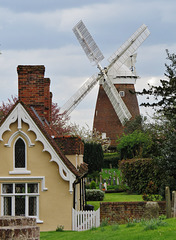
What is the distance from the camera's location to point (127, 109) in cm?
8006

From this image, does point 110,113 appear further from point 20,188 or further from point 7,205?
point 7,205

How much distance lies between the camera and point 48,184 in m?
23.2

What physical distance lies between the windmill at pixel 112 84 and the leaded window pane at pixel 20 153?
53374 mm

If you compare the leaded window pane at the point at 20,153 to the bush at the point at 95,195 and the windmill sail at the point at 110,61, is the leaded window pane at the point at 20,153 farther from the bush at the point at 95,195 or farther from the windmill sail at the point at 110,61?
the windmill sail at the point at 110,61

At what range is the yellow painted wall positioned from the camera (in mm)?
23062

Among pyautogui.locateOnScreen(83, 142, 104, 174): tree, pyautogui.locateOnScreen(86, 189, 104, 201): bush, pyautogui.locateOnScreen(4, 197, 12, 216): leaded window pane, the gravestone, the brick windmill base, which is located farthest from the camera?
the brick windmill base

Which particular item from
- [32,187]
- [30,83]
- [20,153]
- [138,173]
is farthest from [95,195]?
[20,153]

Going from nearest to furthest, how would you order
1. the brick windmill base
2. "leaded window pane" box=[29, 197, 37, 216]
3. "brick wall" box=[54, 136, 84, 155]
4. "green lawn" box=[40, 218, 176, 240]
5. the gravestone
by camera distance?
"green lawn" box=[40, 218, 176, 240] < the gravestone < "leaded window pane" box=[29, 197, 37, 216] < "brick wall" box=[54, 136, 84, 155] < the brick windmill base

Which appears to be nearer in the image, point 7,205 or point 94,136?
point 7,205

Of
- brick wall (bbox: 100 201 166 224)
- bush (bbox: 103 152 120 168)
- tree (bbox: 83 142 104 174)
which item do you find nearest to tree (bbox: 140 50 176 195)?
brick wall (bbox: 100 201 166 224)

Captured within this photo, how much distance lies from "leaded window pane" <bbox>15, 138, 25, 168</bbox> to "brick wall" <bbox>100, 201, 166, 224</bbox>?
3.85 metres

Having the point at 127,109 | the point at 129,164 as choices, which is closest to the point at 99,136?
the point at 127,109

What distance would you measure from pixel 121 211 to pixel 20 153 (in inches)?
190

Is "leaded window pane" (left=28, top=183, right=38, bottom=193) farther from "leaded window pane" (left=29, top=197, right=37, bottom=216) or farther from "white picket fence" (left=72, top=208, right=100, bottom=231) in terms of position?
"white picket fence" (left=72, top=208, right=100, bottom=231)
